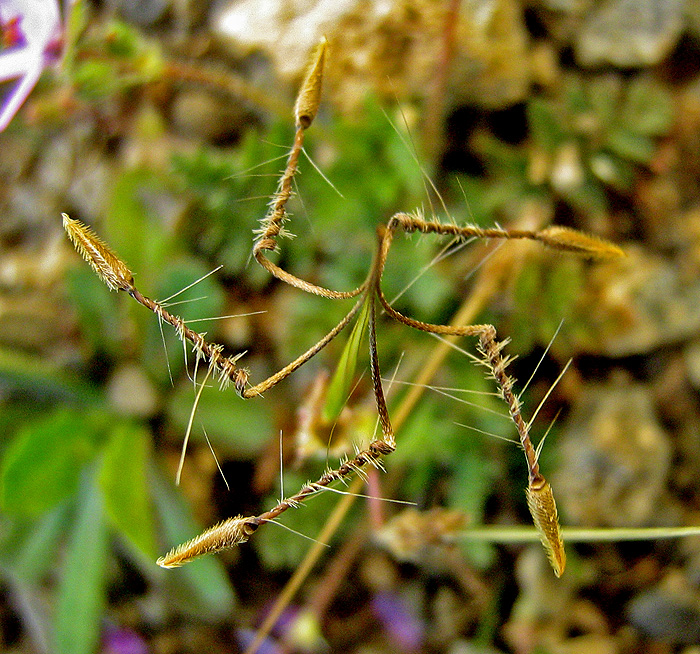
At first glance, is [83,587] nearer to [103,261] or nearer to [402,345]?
[402,345]

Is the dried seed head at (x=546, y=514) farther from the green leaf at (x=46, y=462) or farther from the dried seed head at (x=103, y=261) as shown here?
the green leaf at (x=46, y=462)

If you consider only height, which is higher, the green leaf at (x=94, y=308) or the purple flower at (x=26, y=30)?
the purple flower at (x=26, y=30)

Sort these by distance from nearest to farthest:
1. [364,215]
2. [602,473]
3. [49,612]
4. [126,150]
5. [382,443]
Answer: [382,443]
[602,473]
[364,215]
[49,612]
[126,150]

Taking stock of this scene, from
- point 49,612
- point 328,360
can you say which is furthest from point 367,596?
point 49,612

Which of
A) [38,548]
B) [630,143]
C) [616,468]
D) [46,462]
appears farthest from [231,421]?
[630,143]

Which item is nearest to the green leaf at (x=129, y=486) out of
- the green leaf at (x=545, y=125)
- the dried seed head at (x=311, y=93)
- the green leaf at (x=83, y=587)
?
the green leaf at (x=83, y=587)

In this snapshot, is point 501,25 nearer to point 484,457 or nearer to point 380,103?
point 380,103
